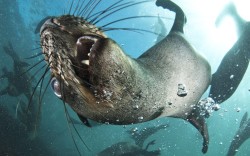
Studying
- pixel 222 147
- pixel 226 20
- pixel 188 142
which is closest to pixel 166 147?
pixel 188 142

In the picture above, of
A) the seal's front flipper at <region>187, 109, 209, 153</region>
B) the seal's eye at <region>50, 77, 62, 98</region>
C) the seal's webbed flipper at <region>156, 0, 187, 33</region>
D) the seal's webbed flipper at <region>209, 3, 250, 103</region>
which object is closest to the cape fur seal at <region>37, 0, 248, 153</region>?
the seal's eye at <region>50, 77, 62, 98</region>

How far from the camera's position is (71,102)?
1.77 m

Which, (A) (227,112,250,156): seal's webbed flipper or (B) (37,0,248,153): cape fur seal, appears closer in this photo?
(B) (37,0,248,153): cape fur seal

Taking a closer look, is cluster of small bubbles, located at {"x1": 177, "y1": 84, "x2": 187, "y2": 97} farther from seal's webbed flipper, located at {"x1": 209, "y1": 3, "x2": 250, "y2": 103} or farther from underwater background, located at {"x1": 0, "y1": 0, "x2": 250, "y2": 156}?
seal's webbed flipper, located at {"x1": 209, "y1": 3, "x2": 250, "y2": 103}

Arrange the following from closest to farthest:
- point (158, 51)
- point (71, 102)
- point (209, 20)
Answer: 1. point (71, 102)
2. point (158, 51)
3. point (209, 20)

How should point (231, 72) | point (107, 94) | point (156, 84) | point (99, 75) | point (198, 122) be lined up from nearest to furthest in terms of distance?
1. point (99, 75)
2. point (107, 94)
3. point (156, 84)
4. point (198, 122)
5. point (231, 72)

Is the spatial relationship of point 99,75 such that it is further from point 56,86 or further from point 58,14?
point 58,14

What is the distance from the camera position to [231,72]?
5.21 m

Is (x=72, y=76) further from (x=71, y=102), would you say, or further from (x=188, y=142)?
(x=188, y=142)

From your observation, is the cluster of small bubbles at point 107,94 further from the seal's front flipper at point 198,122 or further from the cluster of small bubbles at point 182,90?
the seal's front flipper at point 198,122

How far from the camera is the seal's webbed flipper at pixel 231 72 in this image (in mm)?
5039

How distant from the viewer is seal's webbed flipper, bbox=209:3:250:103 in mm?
5039

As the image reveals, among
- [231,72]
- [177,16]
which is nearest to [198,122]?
[231,72]

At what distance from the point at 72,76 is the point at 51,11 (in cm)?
2014
